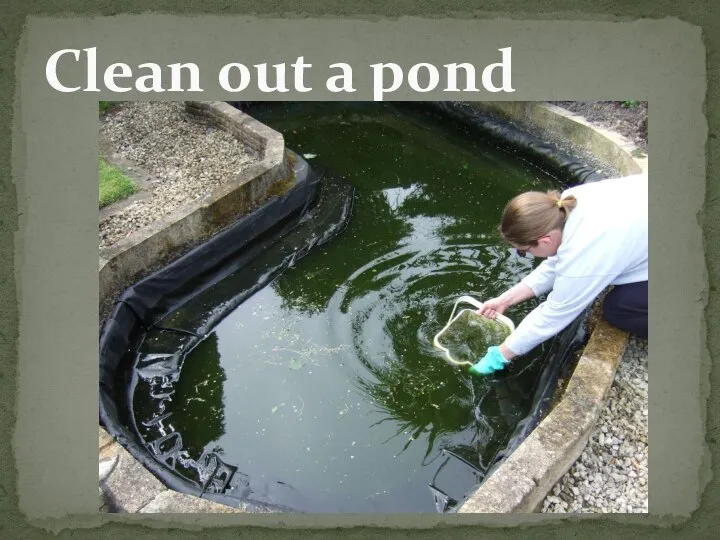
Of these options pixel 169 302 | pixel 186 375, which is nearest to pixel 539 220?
pixel 186 375

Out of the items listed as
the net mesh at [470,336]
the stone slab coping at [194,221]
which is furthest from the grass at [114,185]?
the net mesh at [470,336]

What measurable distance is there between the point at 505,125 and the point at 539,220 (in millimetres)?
2977

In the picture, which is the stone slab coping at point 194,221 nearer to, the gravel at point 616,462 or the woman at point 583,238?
the woman at point 583,238

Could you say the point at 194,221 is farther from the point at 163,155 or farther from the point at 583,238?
the point at 583,238

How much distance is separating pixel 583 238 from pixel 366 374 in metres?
1.42

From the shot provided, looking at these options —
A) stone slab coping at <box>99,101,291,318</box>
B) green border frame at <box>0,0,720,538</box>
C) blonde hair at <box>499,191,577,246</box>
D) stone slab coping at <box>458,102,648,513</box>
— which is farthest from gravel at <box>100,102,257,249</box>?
stone slab coping at <box>458,102,648,513</box>

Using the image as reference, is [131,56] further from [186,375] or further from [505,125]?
[505,125]

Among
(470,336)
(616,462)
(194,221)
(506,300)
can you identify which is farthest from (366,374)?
(194,221)

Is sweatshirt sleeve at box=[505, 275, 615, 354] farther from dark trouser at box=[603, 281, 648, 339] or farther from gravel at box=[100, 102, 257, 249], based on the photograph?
gravel at box=[100, 102, 257, 249]

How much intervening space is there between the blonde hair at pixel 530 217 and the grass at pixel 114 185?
293cm

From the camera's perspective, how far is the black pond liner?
3020mm

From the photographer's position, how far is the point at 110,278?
12.1ft

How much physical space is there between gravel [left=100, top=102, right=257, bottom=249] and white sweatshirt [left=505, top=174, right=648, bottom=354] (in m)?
2.70

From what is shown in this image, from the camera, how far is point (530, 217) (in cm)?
257
